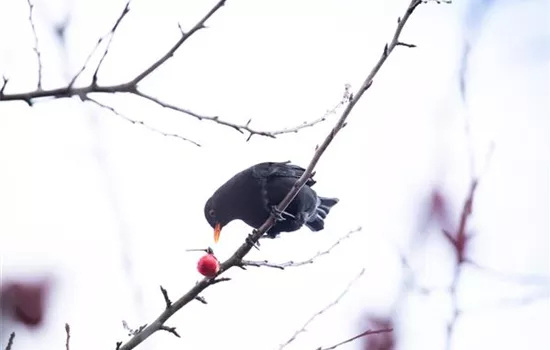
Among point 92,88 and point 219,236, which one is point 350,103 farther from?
point 219,236

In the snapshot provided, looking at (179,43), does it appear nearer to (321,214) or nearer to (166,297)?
(166,297)

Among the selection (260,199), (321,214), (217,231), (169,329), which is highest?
(321,214)

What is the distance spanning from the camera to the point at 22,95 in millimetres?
2125

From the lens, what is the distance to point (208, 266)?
9.74 feet

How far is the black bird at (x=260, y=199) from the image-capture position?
17.6 ft

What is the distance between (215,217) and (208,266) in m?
2.73

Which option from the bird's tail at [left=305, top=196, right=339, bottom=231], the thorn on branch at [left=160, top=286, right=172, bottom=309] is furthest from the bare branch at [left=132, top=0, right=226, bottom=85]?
the bird's tail at [left=305, top=196, right=339, bottom=231]

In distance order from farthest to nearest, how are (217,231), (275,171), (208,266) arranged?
(217,231), (275,171), (208,266)

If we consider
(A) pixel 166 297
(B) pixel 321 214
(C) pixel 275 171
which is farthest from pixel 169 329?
(B) pixel 321 214

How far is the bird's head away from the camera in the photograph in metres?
5.65

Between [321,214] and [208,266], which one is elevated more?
[321,214]

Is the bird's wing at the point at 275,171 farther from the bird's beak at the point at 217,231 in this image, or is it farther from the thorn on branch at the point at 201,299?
the thorn on branch at the point at 201,299

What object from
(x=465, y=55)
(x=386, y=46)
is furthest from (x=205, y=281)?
(x=465, y=55)

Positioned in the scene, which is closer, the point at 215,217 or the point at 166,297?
the point at 166,297
